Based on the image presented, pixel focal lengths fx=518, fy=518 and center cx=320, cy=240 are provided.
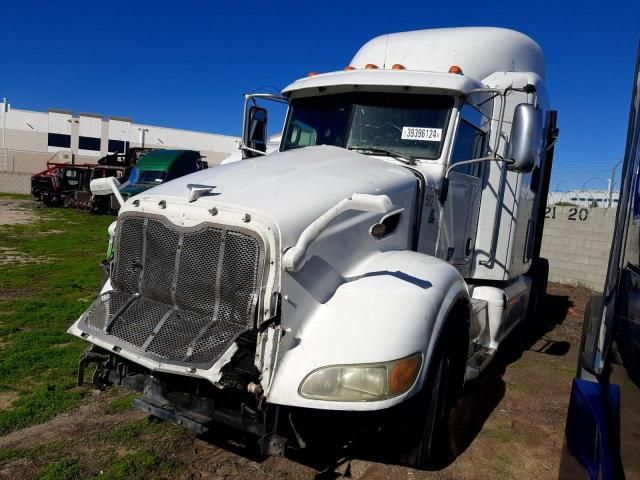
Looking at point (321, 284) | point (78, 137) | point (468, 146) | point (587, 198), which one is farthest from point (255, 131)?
point (78, 137)

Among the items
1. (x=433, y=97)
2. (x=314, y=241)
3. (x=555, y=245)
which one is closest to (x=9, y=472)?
(x=314, y=241)

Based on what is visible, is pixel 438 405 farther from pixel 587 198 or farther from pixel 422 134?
pixel 587 198

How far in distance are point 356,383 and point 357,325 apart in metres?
0.32

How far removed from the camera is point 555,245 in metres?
12.2

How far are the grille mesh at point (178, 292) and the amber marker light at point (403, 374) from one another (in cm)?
85

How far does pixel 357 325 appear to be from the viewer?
113 inches

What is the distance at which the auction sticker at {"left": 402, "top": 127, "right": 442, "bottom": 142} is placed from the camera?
439cm

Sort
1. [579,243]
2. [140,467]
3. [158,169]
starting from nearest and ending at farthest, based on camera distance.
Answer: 1. [140,467]
2. [579,243]
3. [158,169]

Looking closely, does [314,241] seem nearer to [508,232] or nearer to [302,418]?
[302,418]

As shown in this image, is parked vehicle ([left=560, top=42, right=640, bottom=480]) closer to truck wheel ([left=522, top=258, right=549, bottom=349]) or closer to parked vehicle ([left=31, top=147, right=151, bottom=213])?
truck wheel ([left=522, top=258, right=549, bottom=349])

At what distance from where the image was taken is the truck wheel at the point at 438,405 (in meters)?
3.23

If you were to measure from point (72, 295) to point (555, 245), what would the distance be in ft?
33.9

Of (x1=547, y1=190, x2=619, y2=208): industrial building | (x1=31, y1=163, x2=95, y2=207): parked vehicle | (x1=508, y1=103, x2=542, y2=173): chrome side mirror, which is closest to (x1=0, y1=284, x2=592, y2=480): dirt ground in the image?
(x1=508, y1=103, x2=542, y2=173): chrome side mirror

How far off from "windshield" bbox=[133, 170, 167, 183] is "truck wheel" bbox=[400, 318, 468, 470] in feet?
60.6
